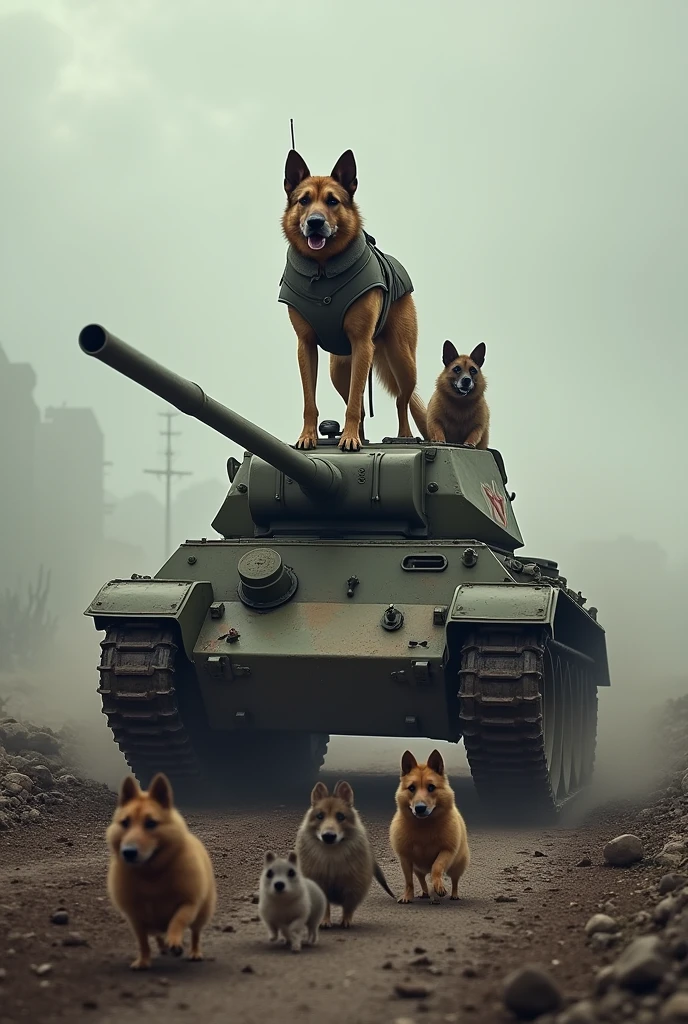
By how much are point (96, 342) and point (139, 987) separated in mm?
3789

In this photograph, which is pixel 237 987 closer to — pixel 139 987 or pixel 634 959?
pixel 139 987

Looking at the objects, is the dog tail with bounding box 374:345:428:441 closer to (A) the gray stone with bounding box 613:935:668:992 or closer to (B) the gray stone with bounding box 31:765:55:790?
(B) the gray stone with bounding box 31:765:55:790

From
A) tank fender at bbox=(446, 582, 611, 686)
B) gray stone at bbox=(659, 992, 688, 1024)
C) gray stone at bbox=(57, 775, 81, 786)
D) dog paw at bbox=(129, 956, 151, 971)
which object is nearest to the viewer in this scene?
gray stone at bbox=(659, 992, 688, 1024)

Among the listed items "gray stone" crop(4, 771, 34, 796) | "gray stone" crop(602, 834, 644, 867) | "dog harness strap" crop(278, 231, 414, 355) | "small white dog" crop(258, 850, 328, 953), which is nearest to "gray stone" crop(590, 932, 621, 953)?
"small white dog" crop(258, 850, 328, 953)

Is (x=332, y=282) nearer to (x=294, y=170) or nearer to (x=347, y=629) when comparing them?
(x=294, y=170)

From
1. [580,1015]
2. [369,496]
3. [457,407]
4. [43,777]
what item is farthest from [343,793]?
[457,407]

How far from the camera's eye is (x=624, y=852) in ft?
28.2

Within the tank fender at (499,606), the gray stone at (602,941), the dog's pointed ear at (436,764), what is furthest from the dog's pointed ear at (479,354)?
the gray stone at (602,941)

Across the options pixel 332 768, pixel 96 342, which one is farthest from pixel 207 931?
pixel 332 768

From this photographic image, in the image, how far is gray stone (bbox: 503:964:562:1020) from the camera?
445cm

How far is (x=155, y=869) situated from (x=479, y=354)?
9338mm

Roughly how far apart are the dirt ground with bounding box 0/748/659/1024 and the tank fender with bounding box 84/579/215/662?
6.10 feet

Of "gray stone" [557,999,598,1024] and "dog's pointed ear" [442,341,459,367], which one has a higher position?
"dog's pointed ear" [442,341,459,367]

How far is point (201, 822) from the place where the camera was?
1062 centimetres
